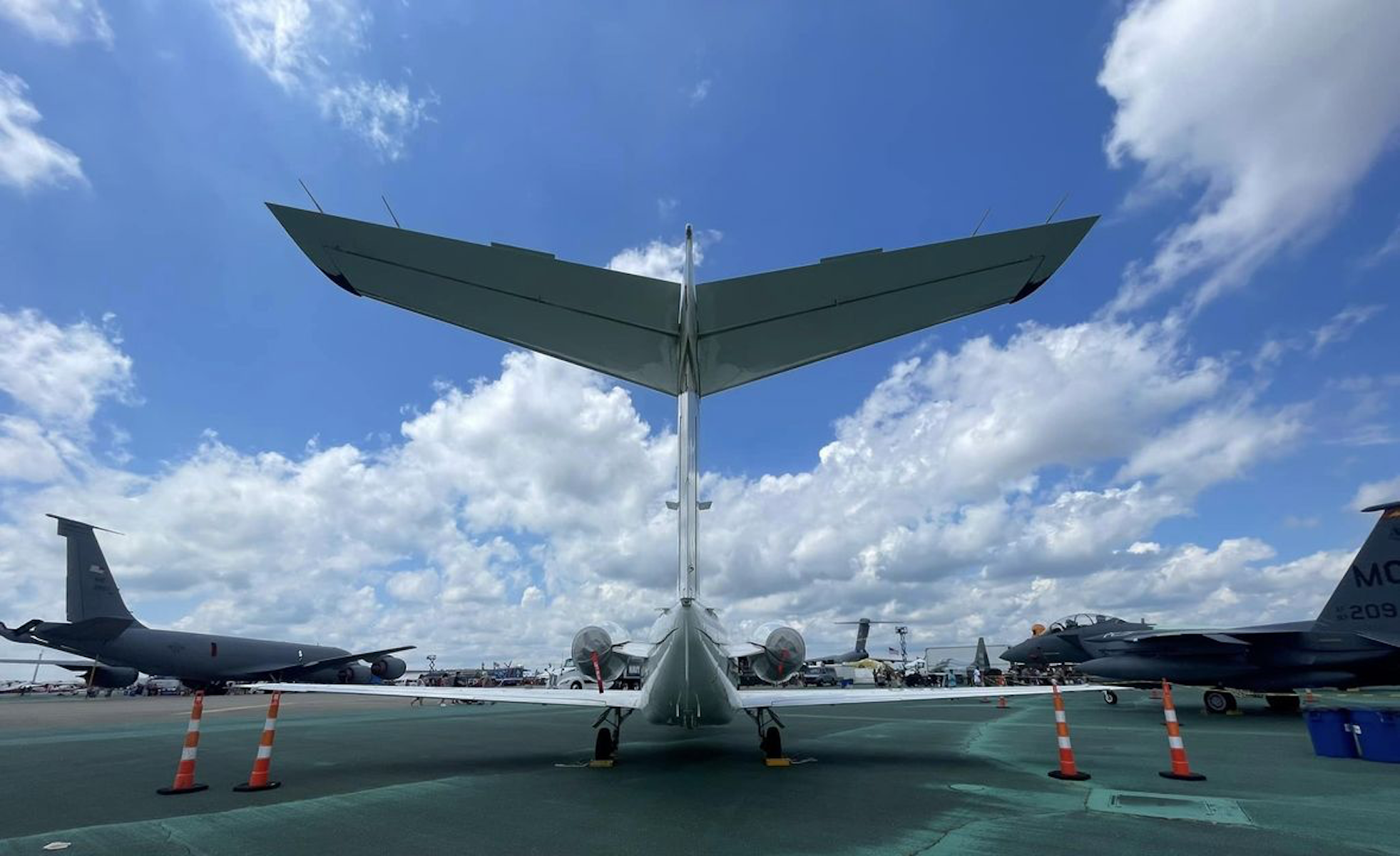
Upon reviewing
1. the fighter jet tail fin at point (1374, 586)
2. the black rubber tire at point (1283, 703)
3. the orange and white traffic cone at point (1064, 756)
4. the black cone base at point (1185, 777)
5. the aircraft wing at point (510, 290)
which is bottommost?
the black rubber tire at point (1283, 703)

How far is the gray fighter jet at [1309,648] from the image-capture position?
48.0 feet

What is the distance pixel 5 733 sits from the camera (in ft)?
44.7

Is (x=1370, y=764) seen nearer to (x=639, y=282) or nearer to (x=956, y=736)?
(x=956, y=736)

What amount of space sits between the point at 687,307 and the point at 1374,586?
18247 mm

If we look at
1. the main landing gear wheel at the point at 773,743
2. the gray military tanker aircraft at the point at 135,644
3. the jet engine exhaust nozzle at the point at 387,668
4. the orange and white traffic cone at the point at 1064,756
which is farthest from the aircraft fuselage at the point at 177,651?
the orange and white traffic cone at the point at 1064,756

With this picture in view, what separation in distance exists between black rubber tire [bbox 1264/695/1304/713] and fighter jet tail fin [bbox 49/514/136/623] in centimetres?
4218

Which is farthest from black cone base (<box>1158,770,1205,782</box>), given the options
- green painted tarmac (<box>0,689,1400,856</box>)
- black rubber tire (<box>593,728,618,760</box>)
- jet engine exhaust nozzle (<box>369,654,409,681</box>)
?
jet engine exhaust nozzle (<box>369,654,409,681</box>)

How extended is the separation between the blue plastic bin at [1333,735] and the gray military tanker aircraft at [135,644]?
37965mm

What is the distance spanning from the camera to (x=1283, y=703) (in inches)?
748

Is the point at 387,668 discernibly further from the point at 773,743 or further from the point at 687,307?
the point at 687,307

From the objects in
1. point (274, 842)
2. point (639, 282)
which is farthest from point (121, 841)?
point (639, 282)

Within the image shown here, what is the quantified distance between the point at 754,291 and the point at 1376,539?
17078 millimetres

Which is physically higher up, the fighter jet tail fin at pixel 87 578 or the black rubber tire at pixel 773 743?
the fighter jet tail fin at pixel 87 578

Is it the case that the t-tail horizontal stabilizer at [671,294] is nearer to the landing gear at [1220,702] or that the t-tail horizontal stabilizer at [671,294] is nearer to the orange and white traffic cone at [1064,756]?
the orange and white traffic cone at [1064,756]
